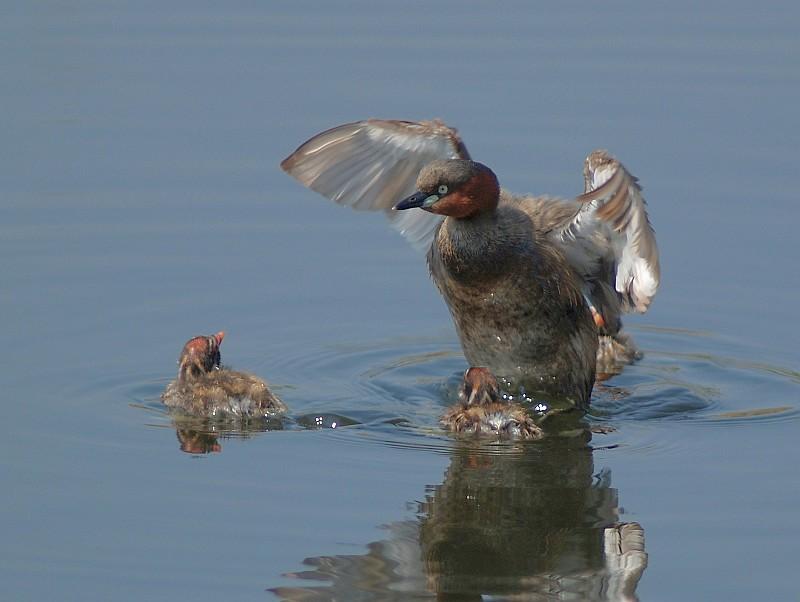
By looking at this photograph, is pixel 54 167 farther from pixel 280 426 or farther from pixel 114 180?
pixel 280 426

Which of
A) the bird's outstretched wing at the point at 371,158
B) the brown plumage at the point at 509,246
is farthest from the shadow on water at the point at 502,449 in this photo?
the bird's outstretched wing at the point at 371,158

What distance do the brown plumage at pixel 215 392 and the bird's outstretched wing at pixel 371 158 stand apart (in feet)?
4.54

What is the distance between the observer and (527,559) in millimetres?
7496

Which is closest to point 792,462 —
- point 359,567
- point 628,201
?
point 628,201

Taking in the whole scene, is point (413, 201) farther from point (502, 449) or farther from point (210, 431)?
point (210, 431)

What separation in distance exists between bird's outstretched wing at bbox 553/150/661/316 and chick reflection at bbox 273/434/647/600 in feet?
4.44

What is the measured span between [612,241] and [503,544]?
2603mm

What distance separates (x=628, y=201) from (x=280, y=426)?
7.18 feet

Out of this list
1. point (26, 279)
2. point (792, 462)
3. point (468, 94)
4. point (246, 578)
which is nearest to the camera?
point (246, 578)

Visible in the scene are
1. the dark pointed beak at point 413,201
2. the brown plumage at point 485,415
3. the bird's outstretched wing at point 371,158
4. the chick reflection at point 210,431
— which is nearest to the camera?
the chick reflection at point 210,431

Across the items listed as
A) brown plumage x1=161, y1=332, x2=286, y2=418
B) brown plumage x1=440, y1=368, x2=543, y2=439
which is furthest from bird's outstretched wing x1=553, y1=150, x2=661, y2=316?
brown plumage x1=161, y1=332, x2=286, y2=418

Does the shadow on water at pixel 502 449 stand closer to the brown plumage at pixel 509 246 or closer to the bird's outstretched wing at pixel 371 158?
the brown plumage at pixel 509 246

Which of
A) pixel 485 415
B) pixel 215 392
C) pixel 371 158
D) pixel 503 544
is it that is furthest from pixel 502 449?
pixel 371 158

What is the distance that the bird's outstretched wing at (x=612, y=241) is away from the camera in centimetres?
936
